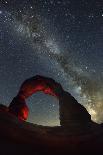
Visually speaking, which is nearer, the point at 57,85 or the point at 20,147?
the point at 20,147

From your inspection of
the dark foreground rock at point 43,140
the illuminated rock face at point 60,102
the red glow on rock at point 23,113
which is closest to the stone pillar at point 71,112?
the illuminated rock face at point 60,102

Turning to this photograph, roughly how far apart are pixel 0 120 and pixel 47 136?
2216 mm

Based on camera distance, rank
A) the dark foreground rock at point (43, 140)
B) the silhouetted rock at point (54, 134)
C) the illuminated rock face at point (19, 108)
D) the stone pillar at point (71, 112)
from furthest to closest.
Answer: the illuminated rock face at point (19, 108), the stone pillar at point (71, 112), the silhouetted rock at point (54, 134), the dark foreground rock at point (43, 140)

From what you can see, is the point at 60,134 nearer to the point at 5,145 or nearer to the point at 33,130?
the point at 33,130

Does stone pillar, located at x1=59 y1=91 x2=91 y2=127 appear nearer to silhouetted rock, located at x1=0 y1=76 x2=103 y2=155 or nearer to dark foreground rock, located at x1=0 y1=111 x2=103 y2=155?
silhouetted rock, located at x1=0 y1=76 x2=103 y2=155

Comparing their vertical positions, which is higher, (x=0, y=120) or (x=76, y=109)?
(x=76, y=109)

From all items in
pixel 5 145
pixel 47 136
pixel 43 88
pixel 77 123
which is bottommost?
pixel 5 145

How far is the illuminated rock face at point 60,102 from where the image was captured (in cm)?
1617

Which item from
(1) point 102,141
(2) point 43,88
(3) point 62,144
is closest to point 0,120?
(3) point 62,144

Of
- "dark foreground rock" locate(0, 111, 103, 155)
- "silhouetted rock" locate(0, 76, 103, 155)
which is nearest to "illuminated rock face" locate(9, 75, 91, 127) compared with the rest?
"silhouetted rock" locate(0, 76, 103, 155)

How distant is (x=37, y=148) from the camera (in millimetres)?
10734

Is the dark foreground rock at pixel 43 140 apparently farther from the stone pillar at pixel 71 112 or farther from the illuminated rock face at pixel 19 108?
the illuminated rock face at pixel 19 108

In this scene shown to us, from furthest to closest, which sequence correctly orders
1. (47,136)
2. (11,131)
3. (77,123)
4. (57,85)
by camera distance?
1. (57,85)
2. (77,123)
3. (47,136)
4. (11,131)

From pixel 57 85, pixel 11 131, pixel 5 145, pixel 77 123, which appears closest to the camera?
pixel 5 145
